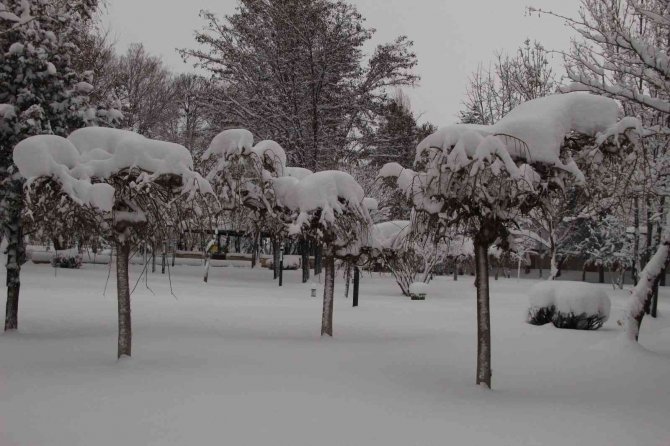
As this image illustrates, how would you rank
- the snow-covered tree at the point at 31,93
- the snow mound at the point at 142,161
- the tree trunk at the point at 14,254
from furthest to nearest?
the snow-covered tree at the point at 31,93, the tree trunk at the point at 14,254, the snow mound at the point at 142,161

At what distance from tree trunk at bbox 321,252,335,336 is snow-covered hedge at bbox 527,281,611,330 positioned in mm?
6133

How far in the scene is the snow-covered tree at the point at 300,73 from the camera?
26062 millimetres

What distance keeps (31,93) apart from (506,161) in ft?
30.3

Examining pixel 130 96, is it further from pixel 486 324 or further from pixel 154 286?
pixel 486 324

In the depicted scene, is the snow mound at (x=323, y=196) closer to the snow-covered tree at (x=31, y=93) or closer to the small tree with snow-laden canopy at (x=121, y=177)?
the small tree with snow-laden canopy at (x=121, y=177)

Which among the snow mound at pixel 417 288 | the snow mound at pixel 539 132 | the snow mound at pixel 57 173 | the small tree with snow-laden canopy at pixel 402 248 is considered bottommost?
the snow mound at pixel 417 288

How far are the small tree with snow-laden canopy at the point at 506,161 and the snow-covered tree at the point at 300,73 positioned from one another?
62.1 ft

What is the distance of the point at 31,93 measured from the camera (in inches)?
448

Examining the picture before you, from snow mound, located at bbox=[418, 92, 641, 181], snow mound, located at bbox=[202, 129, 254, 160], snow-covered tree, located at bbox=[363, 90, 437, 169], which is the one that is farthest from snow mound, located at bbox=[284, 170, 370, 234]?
snow-covered tree, located at bbox=[363, 90, 437, 169]

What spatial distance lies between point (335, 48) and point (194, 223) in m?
18.8

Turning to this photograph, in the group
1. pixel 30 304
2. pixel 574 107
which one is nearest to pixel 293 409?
pixel 574 107

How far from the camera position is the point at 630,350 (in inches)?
389

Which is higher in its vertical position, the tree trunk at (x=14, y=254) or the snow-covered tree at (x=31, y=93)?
the snow-covered tree at (x=31, y=93)

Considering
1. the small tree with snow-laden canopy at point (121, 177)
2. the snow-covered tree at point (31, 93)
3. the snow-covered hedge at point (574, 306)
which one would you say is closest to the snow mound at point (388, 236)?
the snow-covered hedge at point (574, 306)
